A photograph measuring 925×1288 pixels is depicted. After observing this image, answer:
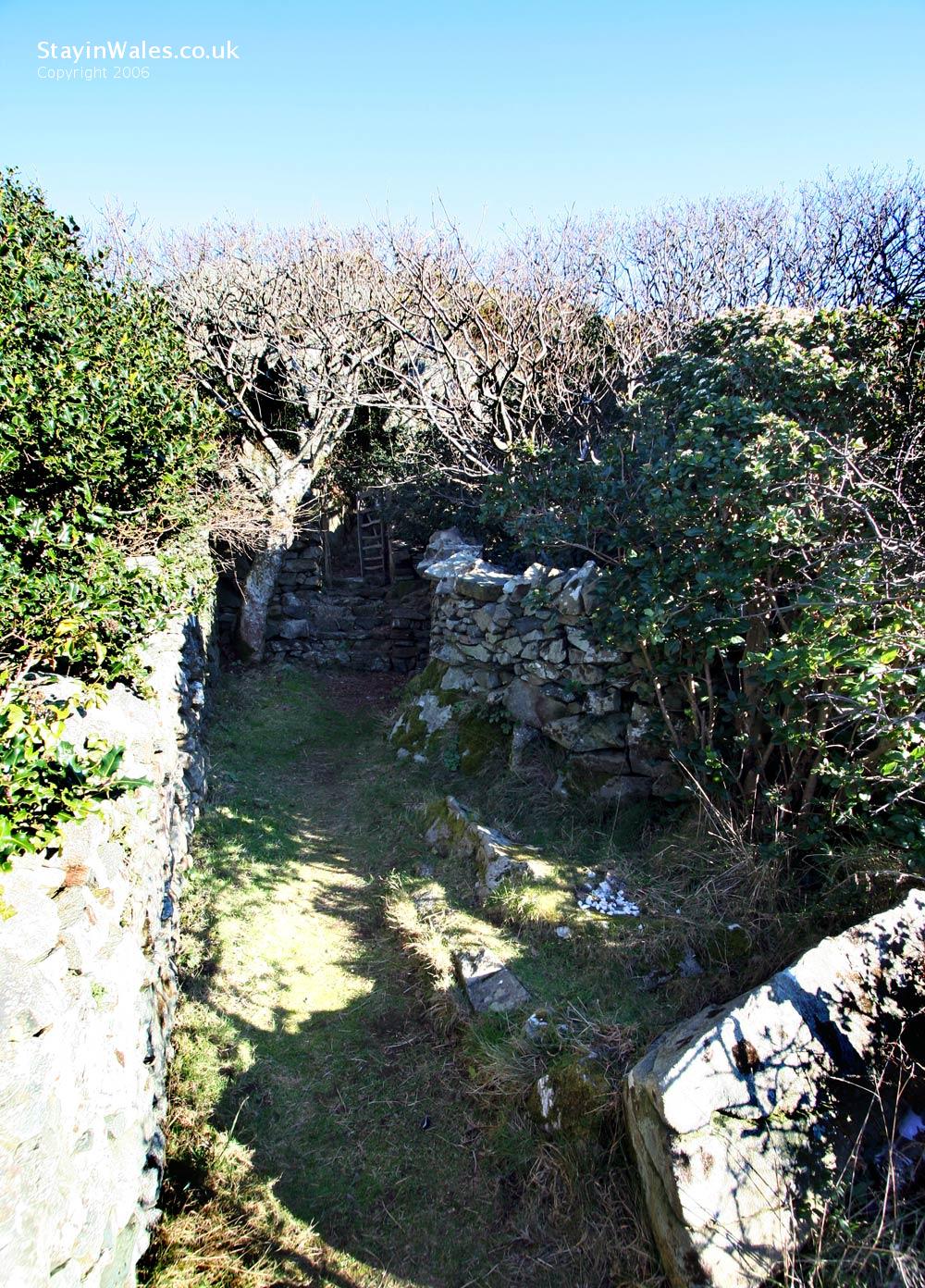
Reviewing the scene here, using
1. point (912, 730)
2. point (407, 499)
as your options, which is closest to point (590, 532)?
point (912, 730)

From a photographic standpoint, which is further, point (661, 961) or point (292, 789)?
point (292, 789)

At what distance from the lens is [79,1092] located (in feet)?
8.14

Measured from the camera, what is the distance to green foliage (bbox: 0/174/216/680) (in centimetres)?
394

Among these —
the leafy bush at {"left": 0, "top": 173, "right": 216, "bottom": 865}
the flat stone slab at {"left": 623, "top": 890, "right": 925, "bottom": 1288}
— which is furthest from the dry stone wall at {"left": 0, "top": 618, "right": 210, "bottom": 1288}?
the flat stone slab at {"left": 623, "top": 890, "right": 925, "bottom": 1288}

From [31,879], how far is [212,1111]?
6.95ft

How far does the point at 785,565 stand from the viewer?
4.92 meters

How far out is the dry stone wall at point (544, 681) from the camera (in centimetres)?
625

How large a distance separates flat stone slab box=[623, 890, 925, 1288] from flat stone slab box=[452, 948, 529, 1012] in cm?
114

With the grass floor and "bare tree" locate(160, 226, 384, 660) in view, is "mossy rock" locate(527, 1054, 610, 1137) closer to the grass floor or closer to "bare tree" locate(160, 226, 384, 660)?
the grass floor

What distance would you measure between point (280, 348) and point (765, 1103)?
11.2 meters

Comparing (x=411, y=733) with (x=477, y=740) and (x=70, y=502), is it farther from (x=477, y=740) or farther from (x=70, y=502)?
(x=70, y=502)

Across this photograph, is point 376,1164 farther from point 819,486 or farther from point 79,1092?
point 819,486

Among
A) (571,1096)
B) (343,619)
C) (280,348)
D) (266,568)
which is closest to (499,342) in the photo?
(280,348)

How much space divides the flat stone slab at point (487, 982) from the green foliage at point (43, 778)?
261 cm
